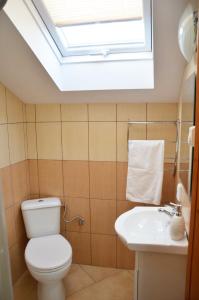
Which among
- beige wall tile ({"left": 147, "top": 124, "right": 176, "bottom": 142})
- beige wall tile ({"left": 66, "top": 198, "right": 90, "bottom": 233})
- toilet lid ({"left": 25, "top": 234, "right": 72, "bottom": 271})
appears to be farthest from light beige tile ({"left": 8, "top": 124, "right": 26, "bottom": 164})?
beige wall tile ({"left": 147, "top": 124, "right": 176, "bottom": 142})

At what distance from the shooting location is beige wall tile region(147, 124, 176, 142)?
2062 mm

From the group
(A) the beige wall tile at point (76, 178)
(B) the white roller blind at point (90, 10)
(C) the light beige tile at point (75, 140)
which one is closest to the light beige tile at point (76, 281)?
(A) the beige wall tile at point (76, 178)

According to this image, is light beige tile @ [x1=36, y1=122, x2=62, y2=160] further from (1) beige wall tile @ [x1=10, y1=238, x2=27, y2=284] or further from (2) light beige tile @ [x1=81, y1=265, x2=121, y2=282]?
(2) light beige tile @ [x1=81, y1=265, x2=121, y2=282]

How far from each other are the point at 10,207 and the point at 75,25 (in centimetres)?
155

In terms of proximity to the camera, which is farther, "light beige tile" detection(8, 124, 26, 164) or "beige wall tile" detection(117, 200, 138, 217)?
"beige wall tile" detection(117, 200, 138, 217)

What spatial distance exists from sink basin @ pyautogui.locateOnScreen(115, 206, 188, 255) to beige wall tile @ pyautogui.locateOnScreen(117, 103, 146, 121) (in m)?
0.78

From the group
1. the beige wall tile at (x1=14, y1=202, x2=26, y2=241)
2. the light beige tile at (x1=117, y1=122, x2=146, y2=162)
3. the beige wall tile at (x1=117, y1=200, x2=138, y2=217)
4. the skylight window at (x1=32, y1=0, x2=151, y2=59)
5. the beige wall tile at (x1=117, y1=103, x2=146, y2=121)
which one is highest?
the skylight window at (x1=32, y1=0, x2=151, y2=59)

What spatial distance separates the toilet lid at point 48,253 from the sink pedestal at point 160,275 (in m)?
0.61

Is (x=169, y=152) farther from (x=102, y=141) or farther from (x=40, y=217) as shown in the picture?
(x=40, y=217)

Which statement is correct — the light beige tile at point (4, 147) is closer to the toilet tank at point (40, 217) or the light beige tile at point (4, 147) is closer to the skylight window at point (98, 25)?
the toilet tank at point (40, 217)

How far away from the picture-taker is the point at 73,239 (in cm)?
245

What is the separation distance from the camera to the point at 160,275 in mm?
1484

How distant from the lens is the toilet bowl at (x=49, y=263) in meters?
1.76

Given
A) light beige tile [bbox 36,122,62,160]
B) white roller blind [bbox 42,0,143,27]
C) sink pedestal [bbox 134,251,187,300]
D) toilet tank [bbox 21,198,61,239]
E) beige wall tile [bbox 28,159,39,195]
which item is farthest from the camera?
beige wall tile [bbox 28,159,39,195]
